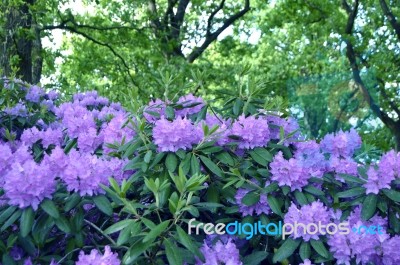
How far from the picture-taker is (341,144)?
8.61ft

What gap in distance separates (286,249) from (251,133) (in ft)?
1.56

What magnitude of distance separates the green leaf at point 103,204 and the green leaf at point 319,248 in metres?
0.70

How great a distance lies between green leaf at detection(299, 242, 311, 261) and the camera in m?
1.99

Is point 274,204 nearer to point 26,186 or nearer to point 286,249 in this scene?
point 286,249

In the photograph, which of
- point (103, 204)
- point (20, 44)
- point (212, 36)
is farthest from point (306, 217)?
point (212, 36)

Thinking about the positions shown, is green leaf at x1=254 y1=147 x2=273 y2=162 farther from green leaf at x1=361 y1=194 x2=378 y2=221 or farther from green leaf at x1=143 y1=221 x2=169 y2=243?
green leaf at x1=143 y1=221 x2=169 y2=243

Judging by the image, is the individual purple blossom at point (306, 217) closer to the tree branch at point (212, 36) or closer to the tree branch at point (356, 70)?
the tree branch at point (356, 70)

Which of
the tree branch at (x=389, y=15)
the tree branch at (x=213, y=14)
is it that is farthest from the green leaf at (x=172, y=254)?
the tree branch at (x=213, y=14)

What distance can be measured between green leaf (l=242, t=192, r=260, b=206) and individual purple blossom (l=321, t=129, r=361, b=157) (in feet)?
2.16

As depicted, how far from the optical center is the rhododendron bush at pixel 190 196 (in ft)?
6.11

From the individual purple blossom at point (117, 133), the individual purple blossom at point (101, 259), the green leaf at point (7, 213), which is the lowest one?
the individual purple blossom at point (101, 259)

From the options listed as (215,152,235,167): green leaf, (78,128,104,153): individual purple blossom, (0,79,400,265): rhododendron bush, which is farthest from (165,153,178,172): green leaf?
(78,128,104,153): individual purple blossom

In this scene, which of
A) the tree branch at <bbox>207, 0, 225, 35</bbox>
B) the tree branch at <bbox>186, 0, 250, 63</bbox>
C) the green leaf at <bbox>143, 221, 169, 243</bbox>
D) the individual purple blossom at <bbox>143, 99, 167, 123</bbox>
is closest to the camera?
the green leaf at <bbox>143, 221, 169, 243</bbox>

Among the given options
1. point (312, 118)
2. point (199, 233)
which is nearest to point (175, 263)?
point (199, 233)
